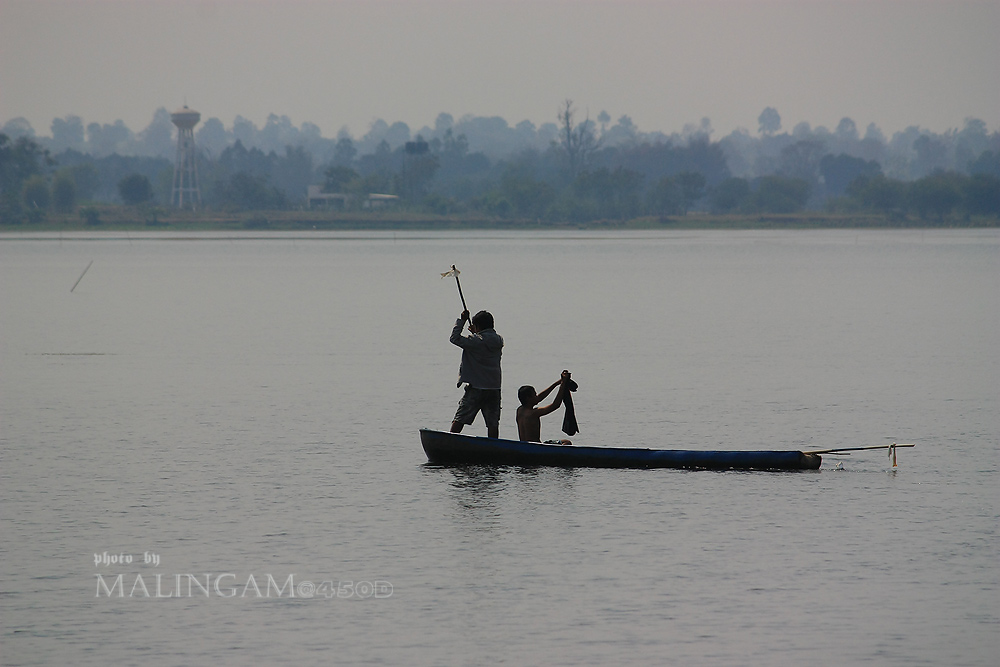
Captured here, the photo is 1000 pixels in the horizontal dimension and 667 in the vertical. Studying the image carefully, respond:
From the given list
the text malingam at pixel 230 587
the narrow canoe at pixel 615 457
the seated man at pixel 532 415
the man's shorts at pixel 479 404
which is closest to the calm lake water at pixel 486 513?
the text malingam at pixel 230 587

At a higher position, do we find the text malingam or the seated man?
the seated man

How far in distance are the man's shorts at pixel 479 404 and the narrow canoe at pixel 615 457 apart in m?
0.36

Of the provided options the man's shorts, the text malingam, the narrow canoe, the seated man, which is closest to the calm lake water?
the text malingam

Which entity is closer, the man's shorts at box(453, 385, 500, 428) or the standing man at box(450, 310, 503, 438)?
the standing man at box(450, 310, 503, 438)

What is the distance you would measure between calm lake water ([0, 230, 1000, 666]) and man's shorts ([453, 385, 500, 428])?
906 mm

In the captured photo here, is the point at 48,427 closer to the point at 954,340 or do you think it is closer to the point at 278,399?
the point at 278,399

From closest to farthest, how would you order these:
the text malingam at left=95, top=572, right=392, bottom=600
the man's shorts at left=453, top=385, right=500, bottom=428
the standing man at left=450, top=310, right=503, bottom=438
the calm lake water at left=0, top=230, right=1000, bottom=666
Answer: the calm lake water at left=0, top=230, right=1000, bottom=666
the text malingam at left=95, top=572, right=392, bottom=600
the standing man at left=450, top=310, right=503, bottom=438
the man's shorts at left=453, top=385, right=500, bottom=428

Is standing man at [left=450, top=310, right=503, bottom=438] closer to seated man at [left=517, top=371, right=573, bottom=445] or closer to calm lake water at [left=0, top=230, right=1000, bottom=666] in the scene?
seated man at [left=517, top=371, right=573, bottom=445]

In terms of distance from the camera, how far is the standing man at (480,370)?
854 inches

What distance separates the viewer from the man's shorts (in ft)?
73.3

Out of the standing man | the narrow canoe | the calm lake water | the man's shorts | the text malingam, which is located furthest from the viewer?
the man's shorts

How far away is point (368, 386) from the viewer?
35.6m

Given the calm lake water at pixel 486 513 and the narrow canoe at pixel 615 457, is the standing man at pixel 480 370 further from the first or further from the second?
the calm lake water at pixel 486 513

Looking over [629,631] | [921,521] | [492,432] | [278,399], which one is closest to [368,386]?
[278,399]
